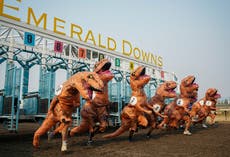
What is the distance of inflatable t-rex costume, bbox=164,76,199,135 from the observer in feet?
30.3

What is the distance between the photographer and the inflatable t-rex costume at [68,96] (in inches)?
192

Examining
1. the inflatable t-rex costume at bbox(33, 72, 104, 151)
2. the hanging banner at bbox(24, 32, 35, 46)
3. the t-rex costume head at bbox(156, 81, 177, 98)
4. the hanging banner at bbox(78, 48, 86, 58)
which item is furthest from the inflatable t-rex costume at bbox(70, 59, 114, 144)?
the hanging banner at bbox(78, 48, 86, 58)

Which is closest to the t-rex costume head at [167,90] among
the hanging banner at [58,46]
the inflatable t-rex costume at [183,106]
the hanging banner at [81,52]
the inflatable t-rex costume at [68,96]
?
the inflatable t-rex costume at [183,106]

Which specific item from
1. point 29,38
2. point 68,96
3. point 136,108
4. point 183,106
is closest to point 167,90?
point 183,106

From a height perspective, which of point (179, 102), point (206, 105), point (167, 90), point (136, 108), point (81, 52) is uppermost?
point (81, 52)

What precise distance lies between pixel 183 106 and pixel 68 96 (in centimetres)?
541

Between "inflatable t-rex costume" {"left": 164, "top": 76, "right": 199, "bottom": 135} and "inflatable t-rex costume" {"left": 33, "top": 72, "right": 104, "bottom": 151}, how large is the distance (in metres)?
4.88

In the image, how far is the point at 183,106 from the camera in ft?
30.1

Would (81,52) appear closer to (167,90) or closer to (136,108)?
(167,90)

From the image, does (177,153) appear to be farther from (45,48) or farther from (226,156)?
→ (45,48)

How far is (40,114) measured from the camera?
9984 mm

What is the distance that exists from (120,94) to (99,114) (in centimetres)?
602

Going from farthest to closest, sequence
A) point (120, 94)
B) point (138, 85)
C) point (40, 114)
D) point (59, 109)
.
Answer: point (120, 94) < point (40, 114) < point (138, 85) < point (59, 109)

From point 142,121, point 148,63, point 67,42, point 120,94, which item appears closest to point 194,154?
point 142,121
